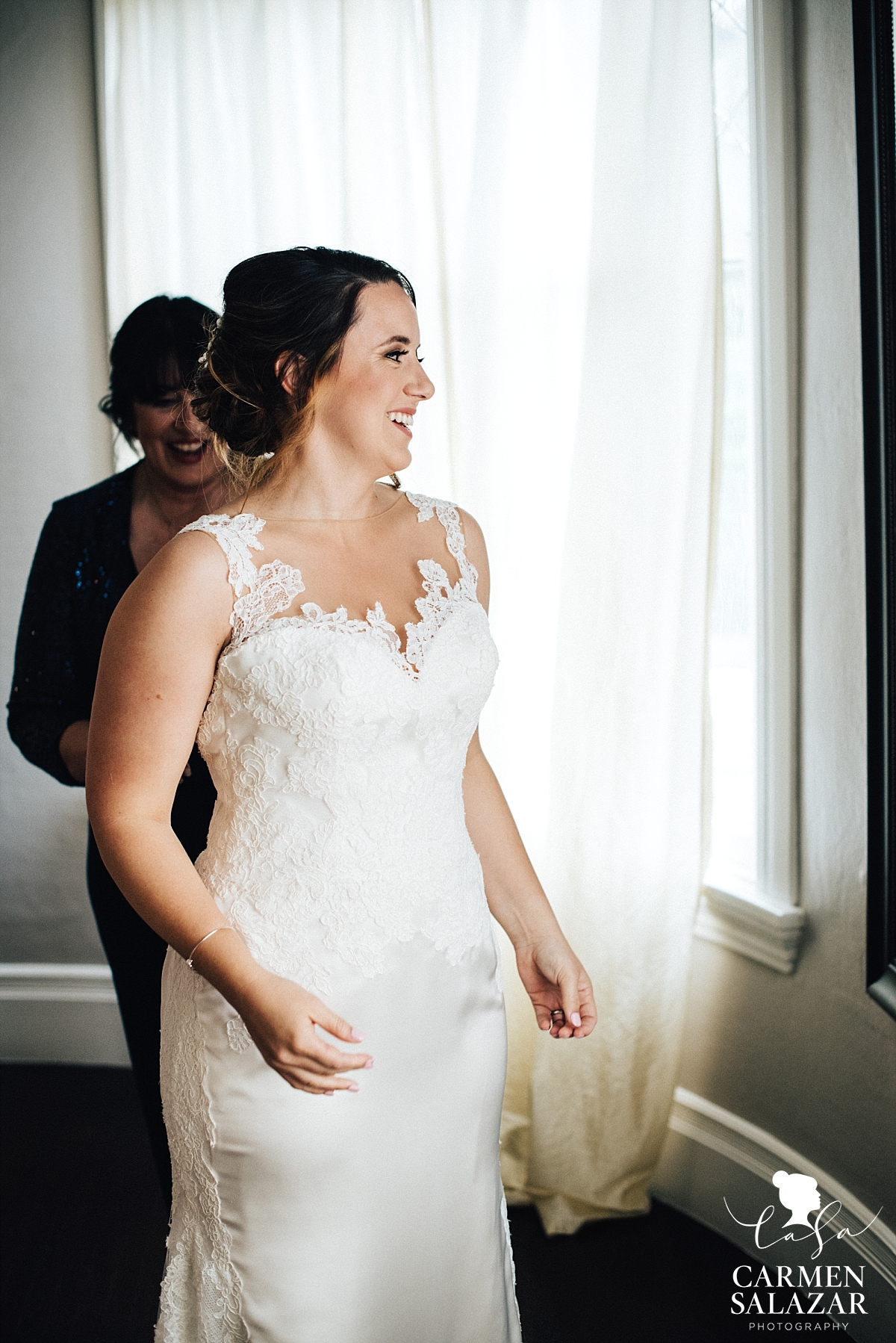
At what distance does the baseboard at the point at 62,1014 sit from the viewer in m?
3.27

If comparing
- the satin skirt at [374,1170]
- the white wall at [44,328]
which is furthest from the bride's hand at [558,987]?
the white wall at [44,328]

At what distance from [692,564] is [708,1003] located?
103 cm

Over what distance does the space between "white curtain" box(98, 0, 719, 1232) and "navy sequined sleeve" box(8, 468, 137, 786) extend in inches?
31.4

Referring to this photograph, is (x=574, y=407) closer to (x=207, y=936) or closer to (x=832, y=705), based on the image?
(x=832, y=705)

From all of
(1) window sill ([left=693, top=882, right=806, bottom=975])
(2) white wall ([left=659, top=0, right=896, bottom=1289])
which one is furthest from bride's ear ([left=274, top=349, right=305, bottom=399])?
(1) window sill ([left=693, top=882, right=806, bottom=975])

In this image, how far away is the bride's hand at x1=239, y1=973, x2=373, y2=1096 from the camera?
3.61 ft

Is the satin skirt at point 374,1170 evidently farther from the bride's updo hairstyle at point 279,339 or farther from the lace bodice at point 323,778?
the bride's updo hairstyle at point 279,339

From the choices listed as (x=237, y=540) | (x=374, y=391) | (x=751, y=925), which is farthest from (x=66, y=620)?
(x=751, y=925)

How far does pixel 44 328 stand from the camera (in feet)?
9.95

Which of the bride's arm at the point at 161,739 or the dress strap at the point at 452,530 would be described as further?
the dress strap at the point at 452,530

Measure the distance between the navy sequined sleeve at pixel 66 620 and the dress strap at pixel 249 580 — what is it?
2.15 ft

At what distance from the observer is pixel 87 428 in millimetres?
3059

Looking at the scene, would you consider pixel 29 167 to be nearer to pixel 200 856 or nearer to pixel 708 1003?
pixel 200 856

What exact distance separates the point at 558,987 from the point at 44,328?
2502 mm
